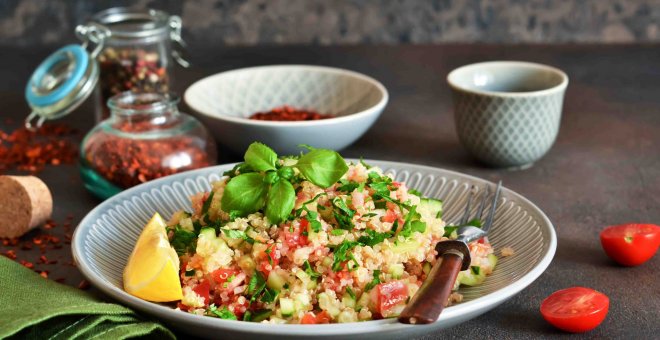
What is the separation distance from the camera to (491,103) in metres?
2.55

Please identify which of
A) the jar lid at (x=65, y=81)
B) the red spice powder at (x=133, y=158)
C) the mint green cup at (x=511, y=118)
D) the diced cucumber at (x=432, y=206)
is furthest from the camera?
the jar lid at (x=65, y=81)

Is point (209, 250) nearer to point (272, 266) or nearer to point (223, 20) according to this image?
point (272, 266)

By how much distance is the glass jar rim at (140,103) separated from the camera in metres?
2.38

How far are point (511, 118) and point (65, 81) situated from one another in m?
1.40

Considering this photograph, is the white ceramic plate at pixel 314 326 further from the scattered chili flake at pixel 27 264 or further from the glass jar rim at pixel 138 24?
the glass jar rim at pixel 138 24

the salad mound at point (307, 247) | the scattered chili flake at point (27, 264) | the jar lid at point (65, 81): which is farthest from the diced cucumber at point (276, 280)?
the jar lid at point (65, 81)

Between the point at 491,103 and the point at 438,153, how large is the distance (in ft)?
1.11

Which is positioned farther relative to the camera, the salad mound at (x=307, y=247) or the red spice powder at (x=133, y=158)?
the red spice powder at (x=133, y=158)

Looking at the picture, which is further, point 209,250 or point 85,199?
point 85,199

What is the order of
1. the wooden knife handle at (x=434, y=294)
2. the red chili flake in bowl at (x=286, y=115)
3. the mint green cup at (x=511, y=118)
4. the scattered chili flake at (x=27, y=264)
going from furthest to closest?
the red chili flake in bowl at (x=286, y=115)
the mint green cup at (x=511, y=118)
the scattered chili flake at (x=27, y=264)
the wooden knife handle at (x=434, y=294)

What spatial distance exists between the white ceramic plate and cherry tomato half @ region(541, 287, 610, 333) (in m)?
0.10

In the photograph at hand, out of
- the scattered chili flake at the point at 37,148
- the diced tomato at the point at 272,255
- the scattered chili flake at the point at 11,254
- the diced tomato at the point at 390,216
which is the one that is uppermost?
the diced tomato at the point at 390,216

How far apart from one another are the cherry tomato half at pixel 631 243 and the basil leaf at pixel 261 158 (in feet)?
2.70

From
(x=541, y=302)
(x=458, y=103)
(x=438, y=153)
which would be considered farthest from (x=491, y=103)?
(x=541, y=302)
